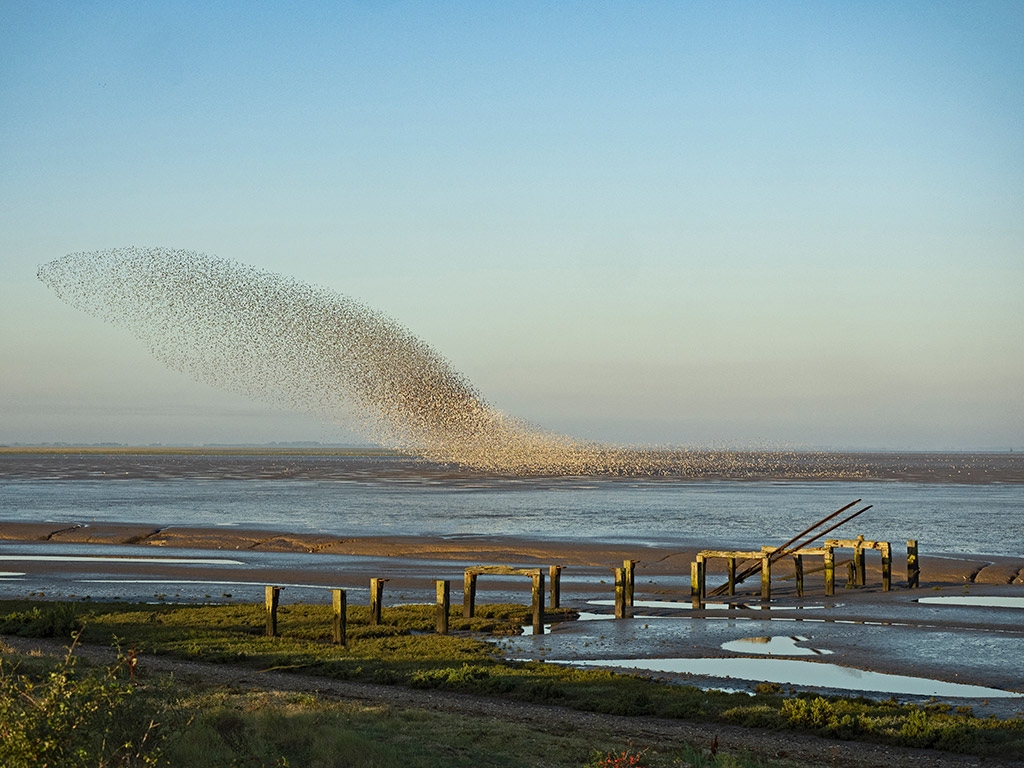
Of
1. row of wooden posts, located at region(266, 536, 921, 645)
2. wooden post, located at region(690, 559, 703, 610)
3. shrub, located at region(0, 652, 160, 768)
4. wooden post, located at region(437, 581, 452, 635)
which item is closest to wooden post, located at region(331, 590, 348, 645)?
row of wooden posts, located at region(266, 536, 921, 645)

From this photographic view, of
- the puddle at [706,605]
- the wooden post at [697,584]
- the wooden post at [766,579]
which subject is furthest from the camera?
the wooden post at [766,579]

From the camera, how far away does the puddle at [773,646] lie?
1967 cm

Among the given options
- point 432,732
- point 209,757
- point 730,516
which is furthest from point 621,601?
point 730,516

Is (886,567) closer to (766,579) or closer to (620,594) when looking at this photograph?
(766,579)

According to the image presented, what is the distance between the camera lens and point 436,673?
54.0 feet

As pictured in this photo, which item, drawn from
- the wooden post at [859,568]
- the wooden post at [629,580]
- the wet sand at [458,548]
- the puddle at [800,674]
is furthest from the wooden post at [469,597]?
the wooden post at [859,568]

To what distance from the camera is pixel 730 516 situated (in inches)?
2341

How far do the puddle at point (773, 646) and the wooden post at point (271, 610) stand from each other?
857 cm

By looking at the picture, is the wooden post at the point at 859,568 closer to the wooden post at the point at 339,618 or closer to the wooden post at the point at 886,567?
the wooden post at the point at 886,567

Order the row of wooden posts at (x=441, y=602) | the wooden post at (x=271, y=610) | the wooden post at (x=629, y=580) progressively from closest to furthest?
the row of wooden posts at (x=441, y=602)
the wooden post at (x=271, y=610)
the wooden post at (x=629, y=580)

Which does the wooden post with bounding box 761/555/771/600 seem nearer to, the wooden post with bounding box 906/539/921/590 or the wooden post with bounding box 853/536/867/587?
the wooden post with bounding box 853/536/867/587

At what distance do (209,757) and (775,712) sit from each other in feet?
24.0

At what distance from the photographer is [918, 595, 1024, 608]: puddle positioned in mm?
26484

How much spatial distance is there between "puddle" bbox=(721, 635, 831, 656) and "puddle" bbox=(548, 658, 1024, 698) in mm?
835
